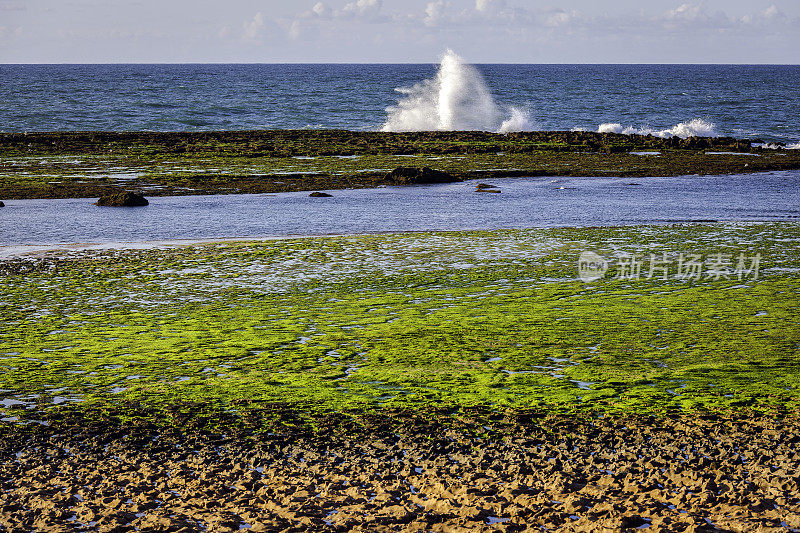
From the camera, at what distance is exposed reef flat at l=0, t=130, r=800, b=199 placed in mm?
33781

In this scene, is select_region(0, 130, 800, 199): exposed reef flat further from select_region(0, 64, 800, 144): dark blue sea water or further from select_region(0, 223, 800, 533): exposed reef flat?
select_region(0, 223, 800, 533): exposed reef flat

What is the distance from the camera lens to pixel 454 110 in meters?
74.8

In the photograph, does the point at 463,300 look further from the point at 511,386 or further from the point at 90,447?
the point at 90,447

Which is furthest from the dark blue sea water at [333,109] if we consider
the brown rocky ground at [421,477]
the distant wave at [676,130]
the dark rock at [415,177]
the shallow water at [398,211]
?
the brown rocky ground at [421,477]

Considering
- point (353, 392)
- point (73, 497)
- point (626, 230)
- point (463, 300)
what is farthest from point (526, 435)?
point (626, 230)

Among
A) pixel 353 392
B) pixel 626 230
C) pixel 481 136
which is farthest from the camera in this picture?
pixel 481 136

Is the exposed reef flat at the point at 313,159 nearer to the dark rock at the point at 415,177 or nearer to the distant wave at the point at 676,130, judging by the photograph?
the dark rock at the point at 415,177

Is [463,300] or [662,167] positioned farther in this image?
[662,167]

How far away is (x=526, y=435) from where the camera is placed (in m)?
7.34

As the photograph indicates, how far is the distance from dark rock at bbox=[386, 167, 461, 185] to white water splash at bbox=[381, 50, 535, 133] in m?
31.9

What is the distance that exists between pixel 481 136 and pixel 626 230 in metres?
34.0

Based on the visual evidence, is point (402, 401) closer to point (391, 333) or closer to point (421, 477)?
point (421, 477)

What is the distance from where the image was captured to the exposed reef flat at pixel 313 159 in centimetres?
3378

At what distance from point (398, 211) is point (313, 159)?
674 inches
